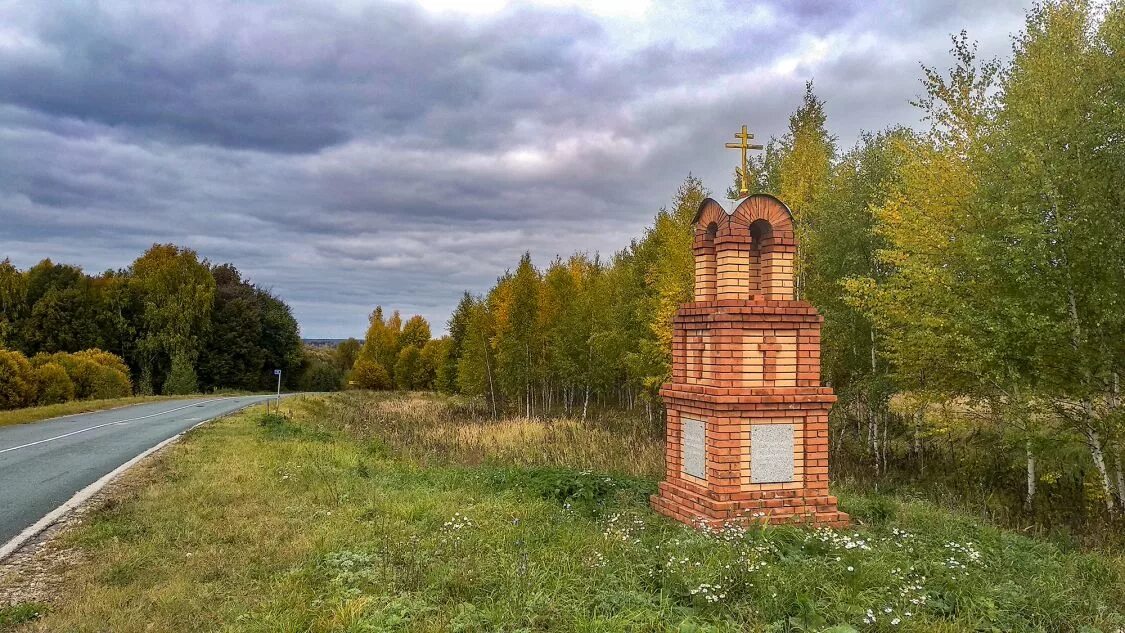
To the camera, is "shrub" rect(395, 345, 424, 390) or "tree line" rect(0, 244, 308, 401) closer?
"tree line" rect(0, 244, 308, 401)

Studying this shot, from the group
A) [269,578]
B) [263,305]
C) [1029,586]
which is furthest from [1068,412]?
[263,305]

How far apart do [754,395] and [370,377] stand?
56.7 meters

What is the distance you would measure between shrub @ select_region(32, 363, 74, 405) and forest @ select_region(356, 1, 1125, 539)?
23735 millimetres

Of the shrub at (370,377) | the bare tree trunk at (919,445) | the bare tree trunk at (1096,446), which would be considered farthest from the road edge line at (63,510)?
the shrub at (370,377)

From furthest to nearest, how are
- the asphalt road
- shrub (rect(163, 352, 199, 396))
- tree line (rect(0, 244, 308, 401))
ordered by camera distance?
shrub (rect(163, 352, 199, 396)) → tree line (rect(0, 244, 308, 401)) → the asphalt road

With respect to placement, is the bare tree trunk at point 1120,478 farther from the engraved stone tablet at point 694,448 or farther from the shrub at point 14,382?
the shrub at point 14,382

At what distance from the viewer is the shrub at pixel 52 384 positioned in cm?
2628

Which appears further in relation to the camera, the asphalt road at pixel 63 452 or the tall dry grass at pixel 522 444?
the tall dry grass at pixel 522 444

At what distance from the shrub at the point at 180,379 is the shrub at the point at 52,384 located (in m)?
15.7

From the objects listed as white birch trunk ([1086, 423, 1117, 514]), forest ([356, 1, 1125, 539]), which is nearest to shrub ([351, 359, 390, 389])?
forest ([356, 1, 1125, 539])

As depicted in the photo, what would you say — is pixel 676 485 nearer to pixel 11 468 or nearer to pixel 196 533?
pixel 196 533

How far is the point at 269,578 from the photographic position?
5.50 metres

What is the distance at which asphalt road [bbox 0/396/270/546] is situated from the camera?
28.7 ft

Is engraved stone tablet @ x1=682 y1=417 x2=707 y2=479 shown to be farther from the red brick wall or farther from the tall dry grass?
the tall dry grass
